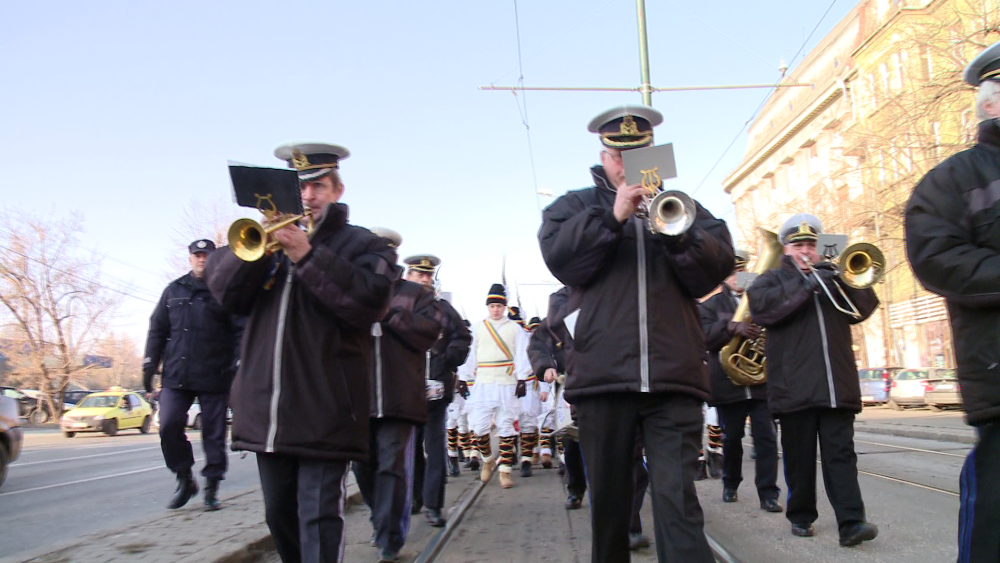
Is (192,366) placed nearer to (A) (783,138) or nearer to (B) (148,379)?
(B) (148,379)

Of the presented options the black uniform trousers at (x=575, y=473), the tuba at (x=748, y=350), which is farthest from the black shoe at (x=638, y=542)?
the tuba at (x=748, y=350)

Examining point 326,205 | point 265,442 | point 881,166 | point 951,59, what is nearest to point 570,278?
point 326,205

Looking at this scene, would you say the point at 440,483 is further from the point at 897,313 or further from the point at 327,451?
the point at 897,313

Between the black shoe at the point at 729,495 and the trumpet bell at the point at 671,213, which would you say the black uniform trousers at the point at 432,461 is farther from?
the trumpet bell at the point at 671,213

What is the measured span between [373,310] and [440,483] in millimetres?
3527

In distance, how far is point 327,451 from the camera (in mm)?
3193

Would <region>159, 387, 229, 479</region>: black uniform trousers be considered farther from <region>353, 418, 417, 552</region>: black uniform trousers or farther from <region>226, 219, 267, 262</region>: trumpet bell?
<region>226, 219, 267, 262</region>: trumpet bell

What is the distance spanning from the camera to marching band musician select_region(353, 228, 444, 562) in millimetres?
5055

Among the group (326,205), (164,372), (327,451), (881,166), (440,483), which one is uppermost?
(881,166)

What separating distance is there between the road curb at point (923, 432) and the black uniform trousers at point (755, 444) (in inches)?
271

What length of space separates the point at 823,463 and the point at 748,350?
79.4 inches

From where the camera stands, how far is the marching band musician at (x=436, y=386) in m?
6.57

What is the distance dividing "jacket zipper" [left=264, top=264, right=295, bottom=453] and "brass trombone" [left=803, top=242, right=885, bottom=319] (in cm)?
355

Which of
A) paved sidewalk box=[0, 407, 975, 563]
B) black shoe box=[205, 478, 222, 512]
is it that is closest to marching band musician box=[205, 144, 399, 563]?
paved sidewalk box=[0, 407, 975, 563]
